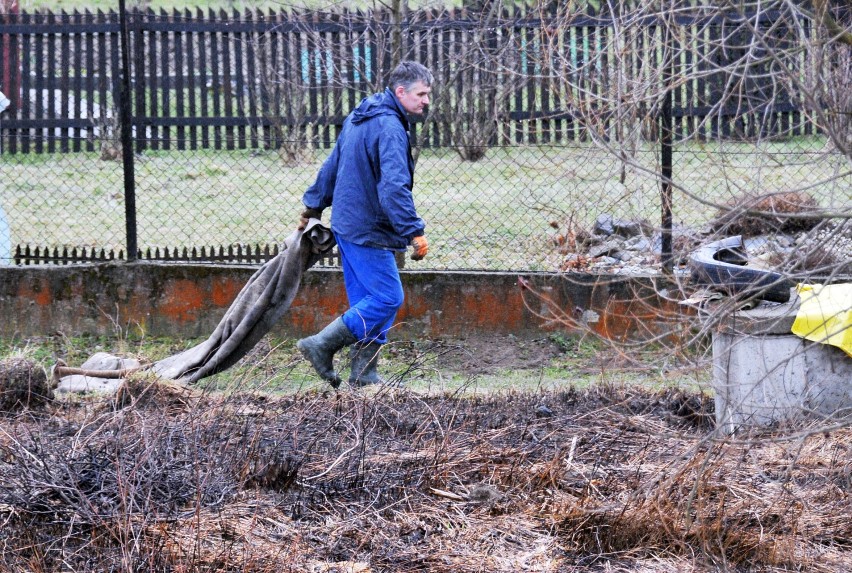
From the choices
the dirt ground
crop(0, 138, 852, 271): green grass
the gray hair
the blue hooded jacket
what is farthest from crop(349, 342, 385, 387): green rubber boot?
crop(0, 138, 852, 271): green grass

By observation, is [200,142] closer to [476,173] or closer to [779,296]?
[476,173]

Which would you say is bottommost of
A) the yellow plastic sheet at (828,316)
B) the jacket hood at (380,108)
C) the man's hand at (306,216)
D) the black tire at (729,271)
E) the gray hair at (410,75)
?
the yellow plastic sheet at (828,316)

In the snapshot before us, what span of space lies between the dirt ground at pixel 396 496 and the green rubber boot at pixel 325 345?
103cm

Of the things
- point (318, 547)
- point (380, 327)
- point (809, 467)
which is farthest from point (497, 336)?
point (318, 547)

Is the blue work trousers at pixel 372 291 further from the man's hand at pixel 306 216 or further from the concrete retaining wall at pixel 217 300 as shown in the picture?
the concrete retaining wall at pixel 217 300

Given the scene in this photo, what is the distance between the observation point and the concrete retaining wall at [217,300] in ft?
26.7

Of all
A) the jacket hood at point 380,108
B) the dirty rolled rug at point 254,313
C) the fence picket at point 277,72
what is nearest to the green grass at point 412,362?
the dirty rolled rug at point 254,313

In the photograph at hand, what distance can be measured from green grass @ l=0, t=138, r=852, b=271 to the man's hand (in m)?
2.10

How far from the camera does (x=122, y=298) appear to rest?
8.28 meters

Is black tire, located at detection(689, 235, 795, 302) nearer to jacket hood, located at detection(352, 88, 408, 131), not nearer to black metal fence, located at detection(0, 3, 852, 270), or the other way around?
black metal fence, located at detection(0, 3, 852, 270)

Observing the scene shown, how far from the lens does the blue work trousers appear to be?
661cm

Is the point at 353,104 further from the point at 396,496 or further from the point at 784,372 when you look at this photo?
the point at 396,496

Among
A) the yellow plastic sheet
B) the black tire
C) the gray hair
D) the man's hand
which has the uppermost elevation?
the gray hair

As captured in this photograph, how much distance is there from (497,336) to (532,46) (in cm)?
315
